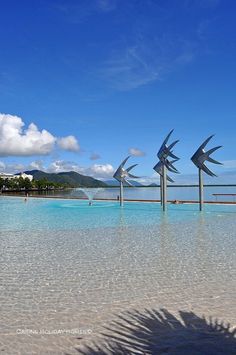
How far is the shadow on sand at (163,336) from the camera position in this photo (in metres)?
4.23

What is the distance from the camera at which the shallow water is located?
16.5 feet

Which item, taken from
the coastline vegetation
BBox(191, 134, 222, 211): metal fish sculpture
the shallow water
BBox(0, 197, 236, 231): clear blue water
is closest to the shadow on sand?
the shallow water

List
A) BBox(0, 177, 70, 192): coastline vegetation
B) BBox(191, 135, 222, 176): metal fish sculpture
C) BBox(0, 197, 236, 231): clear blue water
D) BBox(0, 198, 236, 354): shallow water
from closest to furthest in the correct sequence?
1. BBox(0, 198, 236, 354): shallow water
2. BBox(0, 197, 236, 231): clear blue water
3. BBox(191, 135, 222, 176): metal fish sculpture
4. BBox(0, 177, 70, 192): coastline vegetation

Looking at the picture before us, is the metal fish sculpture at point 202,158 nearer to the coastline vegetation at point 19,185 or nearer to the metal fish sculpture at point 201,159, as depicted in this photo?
the metal fish sculpture at point 201,159

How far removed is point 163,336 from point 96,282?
300cm

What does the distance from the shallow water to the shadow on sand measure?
0.20 m

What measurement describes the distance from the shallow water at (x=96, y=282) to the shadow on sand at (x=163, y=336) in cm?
20

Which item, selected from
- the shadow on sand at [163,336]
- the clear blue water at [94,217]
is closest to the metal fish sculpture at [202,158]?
the clear blue water at [94,217]

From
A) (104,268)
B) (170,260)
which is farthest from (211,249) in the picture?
(104,268)

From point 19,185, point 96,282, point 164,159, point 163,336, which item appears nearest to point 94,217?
point 164,159

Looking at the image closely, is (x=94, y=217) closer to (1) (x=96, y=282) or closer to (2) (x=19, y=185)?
(1) (x=96, y=282)

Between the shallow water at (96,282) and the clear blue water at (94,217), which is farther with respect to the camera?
the clear blue water at (94,217)

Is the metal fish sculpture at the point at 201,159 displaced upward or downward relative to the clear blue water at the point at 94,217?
upward

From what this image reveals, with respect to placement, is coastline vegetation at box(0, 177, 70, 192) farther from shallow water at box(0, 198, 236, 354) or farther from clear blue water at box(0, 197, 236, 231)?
shallow water at box(0, 198, 236, 354)
